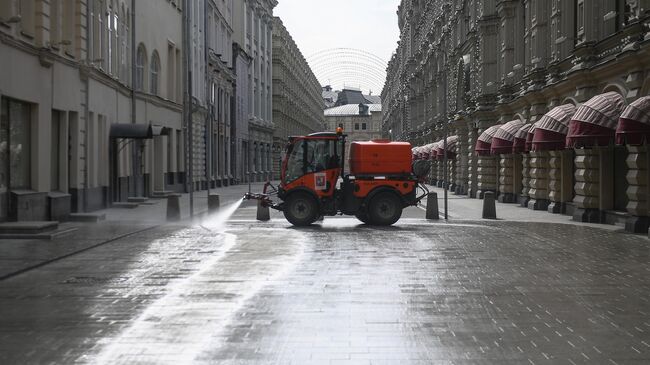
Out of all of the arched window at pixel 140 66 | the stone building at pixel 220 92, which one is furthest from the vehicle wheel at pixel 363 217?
the stone building at pixel 220 92

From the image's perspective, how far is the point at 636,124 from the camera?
16.5m

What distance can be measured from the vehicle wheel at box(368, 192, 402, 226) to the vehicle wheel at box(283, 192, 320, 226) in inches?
62.2

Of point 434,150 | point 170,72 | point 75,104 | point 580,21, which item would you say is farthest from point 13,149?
point 434,150

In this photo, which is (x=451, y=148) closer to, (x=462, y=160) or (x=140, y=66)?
(x=462, y=160)

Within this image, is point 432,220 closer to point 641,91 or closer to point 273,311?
point 641,91

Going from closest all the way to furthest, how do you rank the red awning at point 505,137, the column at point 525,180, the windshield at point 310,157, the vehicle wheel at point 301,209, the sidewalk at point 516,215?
the vehicle wheel at point 301,209 < the windshield at point 310,157 < the sidewalk at point 516,215 < the red awning at point 505,137 < the column at point 525,180

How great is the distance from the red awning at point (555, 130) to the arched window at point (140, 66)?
19070 millimetres

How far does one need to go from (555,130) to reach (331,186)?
267 inches

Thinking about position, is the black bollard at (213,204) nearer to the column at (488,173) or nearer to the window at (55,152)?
the window at (55,152)

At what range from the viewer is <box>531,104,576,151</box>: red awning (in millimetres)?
22547

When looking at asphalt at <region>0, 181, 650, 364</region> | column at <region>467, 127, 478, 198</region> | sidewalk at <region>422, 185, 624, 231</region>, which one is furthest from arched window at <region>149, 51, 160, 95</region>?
asphalt at <region>0, 181, 650, 364</region>

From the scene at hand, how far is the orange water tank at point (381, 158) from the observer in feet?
73.0

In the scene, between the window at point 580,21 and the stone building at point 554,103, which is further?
the window at point 580,21

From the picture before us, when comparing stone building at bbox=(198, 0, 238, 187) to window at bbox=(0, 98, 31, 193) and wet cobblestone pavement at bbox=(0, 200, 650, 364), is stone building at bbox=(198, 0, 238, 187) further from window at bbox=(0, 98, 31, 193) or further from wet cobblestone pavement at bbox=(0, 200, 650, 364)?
wet cobblestone pavement at bbox=(0, 200, 650, 364)
